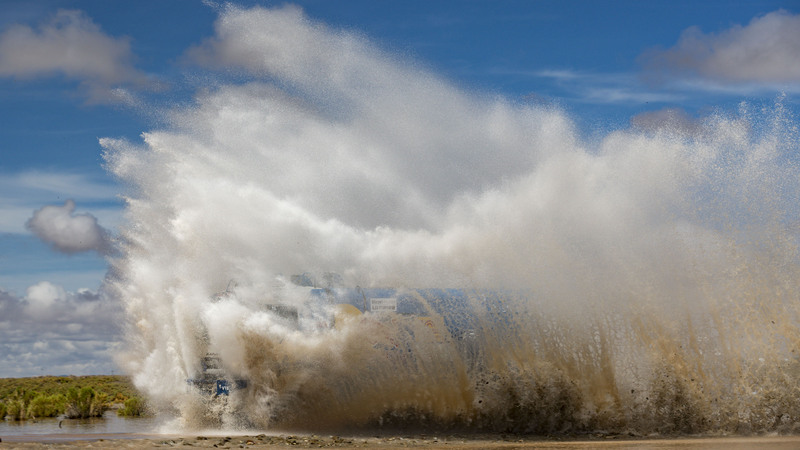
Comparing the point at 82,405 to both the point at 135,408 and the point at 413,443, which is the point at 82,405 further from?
the point at 413,443

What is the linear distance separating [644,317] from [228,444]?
485 inches

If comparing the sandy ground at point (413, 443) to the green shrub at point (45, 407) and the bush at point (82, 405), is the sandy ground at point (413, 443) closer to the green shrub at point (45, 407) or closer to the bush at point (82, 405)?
the bush at point (82, 405)

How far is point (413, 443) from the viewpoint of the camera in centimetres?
1997

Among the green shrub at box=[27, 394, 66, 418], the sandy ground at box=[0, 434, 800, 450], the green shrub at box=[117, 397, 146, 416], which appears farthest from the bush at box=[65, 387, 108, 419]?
the sandy ground at box=[0, 434, 800, 450]

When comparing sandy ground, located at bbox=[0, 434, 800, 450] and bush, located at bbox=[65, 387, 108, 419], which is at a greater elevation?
bush, located at bbox=[65, 387, 108, 419]

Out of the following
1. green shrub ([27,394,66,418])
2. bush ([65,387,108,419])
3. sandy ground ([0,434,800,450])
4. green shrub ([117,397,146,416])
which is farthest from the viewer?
green shrub ([27,394,66,418])

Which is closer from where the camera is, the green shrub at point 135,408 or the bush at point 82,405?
the bush at point 82,405

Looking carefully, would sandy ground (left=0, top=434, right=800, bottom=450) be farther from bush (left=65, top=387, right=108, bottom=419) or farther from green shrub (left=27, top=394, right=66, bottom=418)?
green shrub (left=27, top=394, right=66, bottom=418)

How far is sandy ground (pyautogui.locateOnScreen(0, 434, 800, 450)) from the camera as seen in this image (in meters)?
19.1

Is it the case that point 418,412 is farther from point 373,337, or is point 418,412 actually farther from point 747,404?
point 747,404

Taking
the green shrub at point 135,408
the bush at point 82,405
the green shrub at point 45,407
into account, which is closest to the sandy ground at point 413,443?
the bush at point 82,405

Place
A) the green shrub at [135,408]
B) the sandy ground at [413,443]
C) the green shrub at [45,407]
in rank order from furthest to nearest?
the green shrub at [45,407] → the green shrub at [135,408] → the sandy ground at [413,443]

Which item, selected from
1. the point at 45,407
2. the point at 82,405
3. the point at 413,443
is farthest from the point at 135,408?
the point at 413,443

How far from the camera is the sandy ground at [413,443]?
19.1 meters
